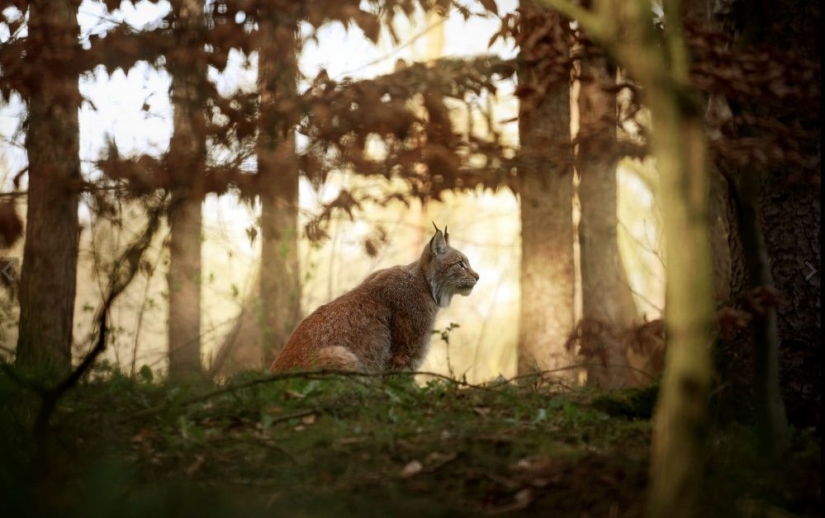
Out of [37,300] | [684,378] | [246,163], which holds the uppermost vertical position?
[246,163]

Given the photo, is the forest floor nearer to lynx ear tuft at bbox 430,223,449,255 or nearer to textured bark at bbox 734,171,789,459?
textured bark at bbox 734,171,789,459

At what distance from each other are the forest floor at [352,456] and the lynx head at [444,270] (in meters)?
3.18

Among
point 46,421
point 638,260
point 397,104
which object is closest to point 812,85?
point 397,104

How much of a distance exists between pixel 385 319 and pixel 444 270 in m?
1.15

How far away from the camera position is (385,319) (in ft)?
27.0

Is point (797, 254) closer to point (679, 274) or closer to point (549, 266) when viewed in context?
point (679, 274)

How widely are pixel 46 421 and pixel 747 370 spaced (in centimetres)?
407

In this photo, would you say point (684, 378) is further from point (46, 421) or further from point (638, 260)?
point (638, 260)

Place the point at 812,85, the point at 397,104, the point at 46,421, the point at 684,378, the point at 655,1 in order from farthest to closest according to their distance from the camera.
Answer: the point at 397,104, the point at 655,1, the point at 812,85, the point at 46,421, the point at 684,378

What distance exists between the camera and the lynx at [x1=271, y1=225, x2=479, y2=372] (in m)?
7.44

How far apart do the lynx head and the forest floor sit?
3182 millimetres

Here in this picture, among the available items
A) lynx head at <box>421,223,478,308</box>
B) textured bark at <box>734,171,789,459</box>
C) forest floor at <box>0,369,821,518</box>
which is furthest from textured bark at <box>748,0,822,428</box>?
lynx head at <box>421,223,478,308</box>

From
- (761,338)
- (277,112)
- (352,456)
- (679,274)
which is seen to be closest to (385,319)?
(277,112)

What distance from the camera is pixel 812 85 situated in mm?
4492
